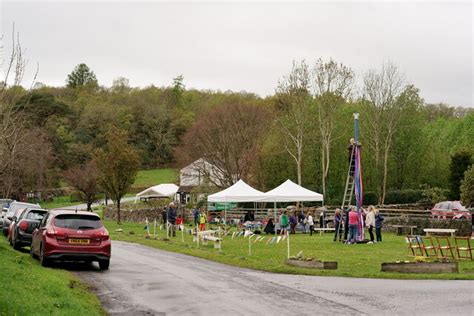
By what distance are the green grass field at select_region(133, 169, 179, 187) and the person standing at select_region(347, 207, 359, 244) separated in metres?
62.5

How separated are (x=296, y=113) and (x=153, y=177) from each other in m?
40.6

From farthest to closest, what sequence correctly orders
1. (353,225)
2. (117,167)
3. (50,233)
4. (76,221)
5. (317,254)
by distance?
1. (117,167)
2. (353,225)
3. (317,254)
4. (76,221)
5. (50,233)

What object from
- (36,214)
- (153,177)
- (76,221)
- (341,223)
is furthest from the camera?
(153,177)

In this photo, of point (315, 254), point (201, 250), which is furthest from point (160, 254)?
point (315, 254)

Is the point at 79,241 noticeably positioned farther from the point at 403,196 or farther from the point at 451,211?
the point at 403,196

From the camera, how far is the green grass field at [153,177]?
93.5 meters

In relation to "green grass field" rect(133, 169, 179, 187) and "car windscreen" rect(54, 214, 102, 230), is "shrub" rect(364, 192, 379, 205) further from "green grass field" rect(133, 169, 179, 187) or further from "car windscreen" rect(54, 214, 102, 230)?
"car windscreen" rect(54, 214, 102, 230)

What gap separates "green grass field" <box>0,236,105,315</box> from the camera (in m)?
10.4

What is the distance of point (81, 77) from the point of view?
142m

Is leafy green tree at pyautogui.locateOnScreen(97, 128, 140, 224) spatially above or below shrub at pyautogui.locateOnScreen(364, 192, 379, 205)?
A: above

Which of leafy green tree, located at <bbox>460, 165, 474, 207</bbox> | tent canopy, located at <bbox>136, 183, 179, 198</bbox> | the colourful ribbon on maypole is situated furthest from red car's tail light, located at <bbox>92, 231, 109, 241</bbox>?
tent canopy, located at <bbox>136, 183, 179, 198</bbox>

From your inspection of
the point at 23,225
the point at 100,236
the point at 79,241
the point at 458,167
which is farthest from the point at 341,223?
the point at 458,167

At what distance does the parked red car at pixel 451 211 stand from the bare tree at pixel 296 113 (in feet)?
53.7

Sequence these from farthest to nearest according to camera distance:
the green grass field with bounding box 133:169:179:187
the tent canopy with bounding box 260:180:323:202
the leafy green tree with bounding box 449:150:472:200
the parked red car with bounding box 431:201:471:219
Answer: the green grass field with bounding box 133:169:179:187
the leafy green tree with bounding box 449:150:472:200
the parked red car with bounding box 431:201:471:219
the tent canopy with bounding box 260:180:323:202
